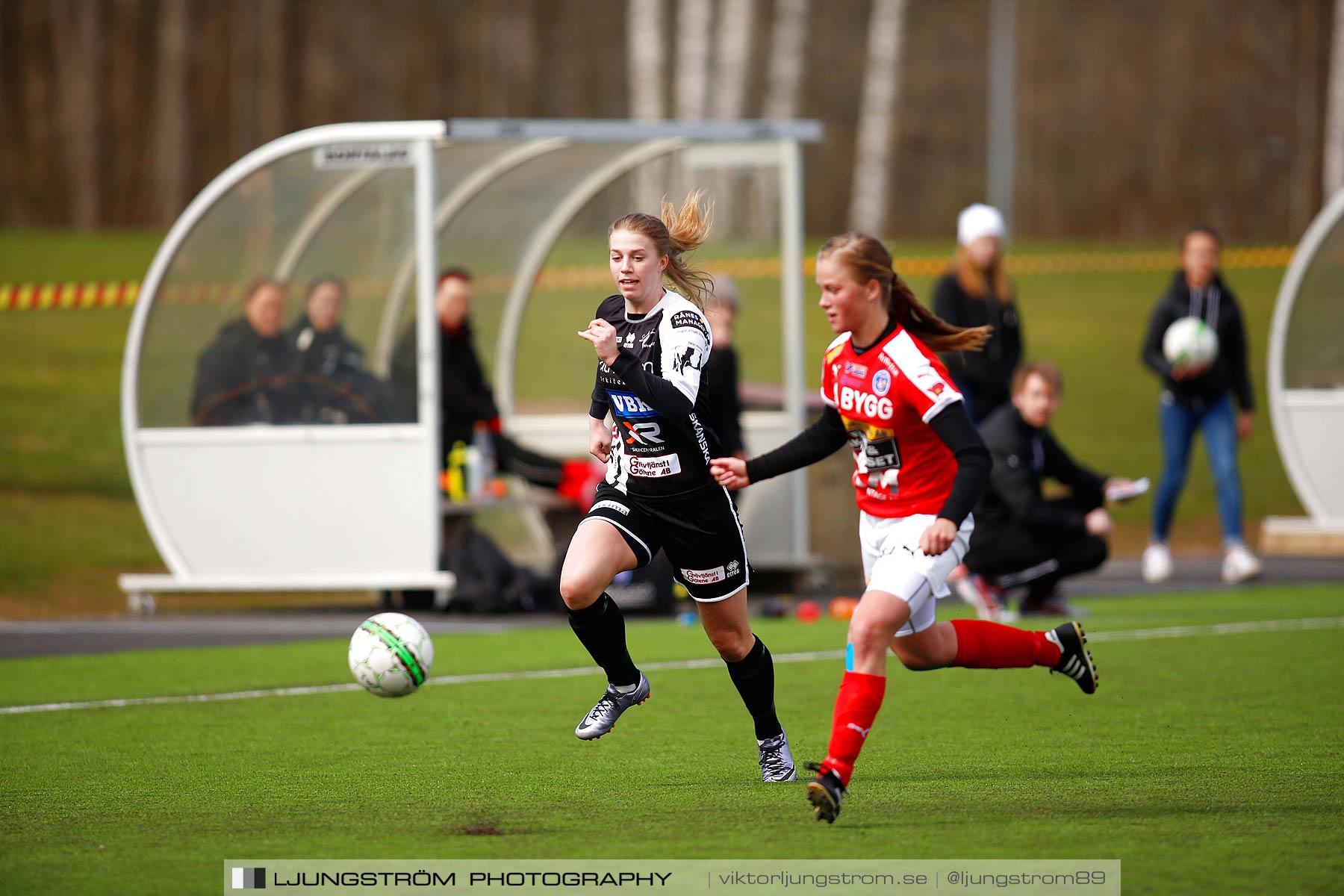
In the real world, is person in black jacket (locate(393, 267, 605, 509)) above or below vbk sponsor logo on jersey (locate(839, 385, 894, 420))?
below

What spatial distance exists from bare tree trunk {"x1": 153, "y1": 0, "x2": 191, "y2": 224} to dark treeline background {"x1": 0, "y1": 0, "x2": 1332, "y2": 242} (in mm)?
62

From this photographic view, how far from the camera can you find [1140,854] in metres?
5.33

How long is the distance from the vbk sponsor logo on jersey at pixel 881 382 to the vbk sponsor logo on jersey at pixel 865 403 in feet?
0.07

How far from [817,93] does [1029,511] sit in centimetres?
3116

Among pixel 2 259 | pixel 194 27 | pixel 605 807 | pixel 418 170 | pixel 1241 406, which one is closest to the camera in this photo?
pixel 605 807

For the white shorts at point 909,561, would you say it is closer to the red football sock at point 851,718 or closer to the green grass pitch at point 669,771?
the red football sock at point 851,718

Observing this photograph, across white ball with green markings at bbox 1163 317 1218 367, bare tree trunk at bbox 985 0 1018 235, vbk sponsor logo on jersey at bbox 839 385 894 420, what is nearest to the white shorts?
vbk sponsor logo on jersey at bbox 839 385 894 420

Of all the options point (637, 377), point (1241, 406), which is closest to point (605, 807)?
point (637, 377)

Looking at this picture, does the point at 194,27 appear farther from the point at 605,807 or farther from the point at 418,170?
the point at 605,807

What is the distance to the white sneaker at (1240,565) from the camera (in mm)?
12938

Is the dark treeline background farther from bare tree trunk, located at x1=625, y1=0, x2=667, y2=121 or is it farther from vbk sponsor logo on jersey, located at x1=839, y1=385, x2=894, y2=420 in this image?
vbk sponsor logo on jersey, located at x1=839, y1=385, x2=894, y2=420

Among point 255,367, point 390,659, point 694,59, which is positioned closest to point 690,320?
point 390,659

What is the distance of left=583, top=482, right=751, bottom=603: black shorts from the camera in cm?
654

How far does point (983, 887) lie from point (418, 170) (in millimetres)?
Result: 7952
